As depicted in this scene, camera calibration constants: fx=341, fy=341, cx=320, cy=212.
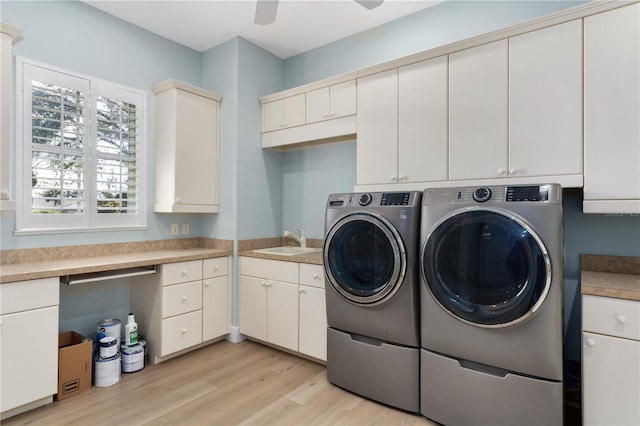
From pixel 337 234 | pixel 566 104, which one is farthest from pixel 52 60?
pixel 566 104

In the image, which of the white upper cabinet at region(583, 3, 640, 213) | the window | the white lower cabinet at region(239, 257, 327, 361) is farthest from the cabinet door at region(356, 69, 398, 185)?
the window

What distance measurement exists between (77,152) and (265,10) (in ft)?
5.96

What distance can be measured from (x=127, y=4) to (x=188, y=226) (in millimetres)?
1918

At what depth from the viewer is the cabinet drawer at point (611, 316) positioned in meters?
1.50

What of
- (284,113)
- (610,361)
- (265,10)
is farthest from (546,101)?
(284,113)

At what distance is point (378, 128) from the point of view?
257 centimetres

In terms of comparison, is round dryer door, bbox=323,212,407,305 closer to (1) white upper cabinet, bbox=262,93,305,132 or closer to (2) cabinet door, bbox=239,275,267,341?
(2) cabinet door, bbox=239,275,267,341

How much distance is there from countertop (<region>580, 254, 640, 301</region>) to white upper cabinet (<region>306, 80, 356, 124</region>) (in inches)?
74.2

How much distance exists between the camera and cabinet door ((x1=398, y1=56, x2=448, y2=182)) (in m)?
2.29

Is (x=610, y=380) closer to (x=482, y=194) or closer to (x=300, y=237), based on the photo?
(x=482, y=194)

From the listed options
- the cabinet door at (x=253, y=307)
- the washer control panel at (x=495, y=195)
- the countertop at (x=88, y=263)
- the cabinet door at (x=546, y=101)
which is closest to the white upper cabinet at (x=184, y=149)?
the countertop at (x=88, y=263)

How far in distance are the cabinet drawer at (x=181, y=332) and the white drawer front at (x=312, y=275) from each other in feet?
3.20

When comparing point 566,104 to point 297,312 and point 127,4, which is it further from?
point 127,4

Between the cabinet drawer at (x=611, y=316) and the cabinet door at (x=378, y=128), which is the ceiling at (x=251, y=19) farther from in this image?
the cabinet drawer at (x=611, y=316)
